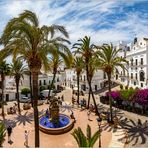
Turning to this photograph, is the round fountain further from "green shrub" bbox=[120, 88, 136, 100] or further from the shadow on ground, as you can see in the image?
"green shrub" bbox=[120, 88, 136, 100]

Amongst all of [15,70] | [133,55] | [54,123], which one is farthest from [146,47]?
[54,123]

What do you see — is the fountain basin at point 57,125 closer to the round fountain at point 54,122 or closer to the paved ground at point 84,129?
the round fountain at point 54,122

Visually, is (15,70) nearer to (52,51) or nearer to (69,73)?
(52,51)

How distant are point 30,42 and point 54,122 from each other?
1648cm

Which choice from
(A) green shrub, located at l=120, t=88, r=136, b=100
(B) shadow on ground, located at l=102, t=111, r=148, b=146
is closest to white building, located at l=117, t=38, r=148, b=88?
(A) green shrub, located at l=120, t=88, r=136, b=100

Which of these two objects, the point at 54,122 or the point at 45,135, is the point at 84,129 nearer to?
the point at 54,122

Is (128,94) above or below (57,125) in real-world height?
above

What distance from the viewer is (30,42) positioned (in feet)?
69.2

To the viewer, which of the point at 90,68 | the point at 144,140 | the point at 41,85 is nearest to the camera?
the point at 144,140

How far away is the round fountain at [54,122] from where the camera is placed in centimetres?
3247

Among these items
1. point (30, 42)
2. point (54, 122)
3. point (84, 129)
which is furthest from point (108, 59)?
point (30, 42)

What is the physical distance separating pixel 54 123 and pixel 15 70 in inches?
512

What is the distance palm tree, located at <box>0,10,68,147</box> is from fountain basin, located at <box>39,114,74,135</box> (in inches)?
440

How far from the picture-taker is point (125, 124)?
113 feet
